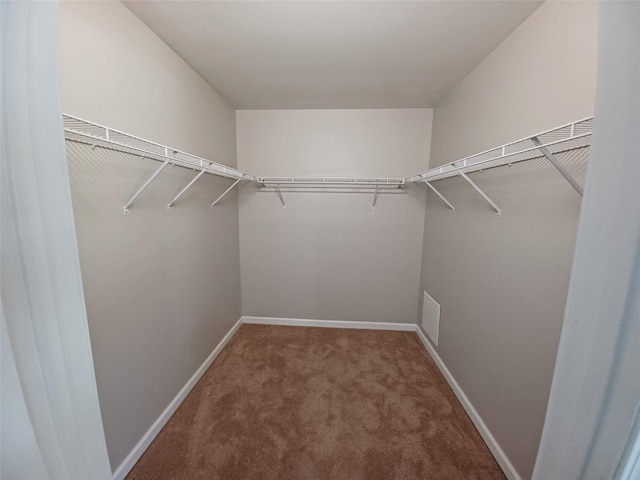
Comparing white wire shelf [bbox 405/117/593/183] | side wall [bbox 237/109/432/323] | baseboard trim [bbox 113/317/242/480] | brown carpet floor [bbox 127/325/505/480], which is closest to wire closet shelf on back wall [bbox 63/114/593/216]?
white wire shelf [bbox 405/117/593/183]

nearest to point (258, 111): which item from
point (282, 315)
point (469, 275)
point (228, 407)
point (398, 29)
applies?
point (398, 29)

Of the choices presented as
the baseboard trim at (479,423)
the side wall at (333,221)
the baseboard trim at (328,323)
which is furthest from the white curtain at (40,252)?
the baseboard trim at (328,323)

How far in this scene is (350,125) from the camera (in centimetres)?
255

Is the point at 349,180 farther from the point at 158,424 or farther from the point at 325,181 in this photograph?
the point at 158,424

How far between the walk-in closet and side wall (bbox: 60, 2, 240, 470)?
13 mm

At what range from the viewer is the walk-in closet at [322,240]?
0.40 metres

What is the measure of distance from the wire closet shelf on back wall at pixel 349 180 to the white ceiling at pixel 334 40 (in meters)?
0.66

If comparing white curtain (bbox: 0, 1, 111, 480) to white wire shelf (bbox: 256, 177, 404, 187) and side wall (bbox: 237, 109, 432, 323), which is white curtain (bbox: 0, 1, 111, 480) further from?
side wall (bbox: 237, 109, 432, 323)

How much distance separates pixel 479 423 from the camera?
1561 mm

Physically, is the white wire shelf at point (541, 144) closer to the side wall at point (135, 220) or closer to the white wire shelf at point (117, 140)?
the white wire shelf at point (117, 140)

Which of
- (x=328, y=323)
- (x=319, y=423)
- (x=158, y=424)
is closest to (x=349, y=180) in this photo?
(x=328, y=323)

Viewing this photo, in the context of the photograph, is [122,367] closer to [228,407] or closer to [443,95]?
[228,407]

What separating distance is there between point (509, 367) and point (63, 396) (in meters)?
1.80

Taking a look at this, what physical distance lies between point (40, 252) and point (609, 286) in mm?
958
